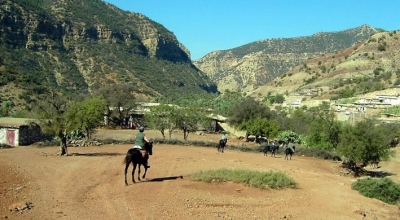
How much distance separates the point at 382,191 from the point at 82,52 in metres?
119

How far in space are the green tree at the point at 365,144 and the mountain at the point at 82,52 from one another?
6381 cm

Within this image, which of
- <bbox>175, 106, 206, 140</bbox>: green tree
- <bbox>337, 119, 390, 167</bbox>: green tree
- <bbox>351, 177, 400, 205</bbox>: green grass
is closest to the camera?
<bbox>351, 177, 400, 205</bbox>: green grass

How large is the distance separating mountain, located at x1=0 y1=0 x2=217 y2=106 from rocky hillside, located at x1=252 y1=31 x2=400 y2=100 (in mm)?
39351

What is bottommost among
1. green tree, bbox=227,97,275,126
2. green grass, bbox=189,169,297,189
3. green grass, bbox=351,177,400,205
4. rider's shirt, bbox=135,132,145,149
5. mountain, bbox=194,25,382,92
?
green grass, bbox=351,177,400,205

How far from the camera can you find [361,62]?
387 ft

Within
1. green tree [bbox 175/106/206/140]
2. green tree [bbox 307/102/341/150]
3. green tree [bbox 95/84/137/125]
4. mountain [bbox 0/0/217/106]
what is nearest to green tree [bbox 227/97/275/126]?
green tree [bbox 175/106/206/140]

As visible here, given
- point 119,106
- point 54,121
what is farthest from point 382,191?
point 119,106

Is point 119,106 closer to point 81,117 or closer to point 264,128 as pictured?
point 264,128

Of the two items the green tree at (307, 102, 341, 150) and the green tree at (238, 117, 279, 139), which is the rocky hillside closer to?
the green tree at (238, 117, 279, 139)

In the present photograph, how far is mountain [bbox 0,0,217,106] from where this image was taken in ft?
321

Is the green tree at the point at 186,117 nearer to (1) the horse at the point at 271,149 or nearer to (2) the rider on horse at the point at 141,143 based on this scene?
(1) the horse at the point at 271,149

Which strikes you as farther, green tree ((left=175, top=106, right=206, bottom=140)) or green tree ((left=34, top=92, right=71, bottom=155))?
green tree ((left=175, top=106, right=206, bottom=140))

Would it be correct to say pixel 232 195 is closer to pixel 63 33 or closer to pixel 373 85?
pixel 373 85

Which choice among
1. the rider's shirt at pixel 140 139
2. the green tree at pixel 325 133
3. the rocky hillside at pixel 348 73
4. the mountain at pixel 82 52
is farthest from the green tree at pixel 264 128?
the mountain at pixel 82 52
